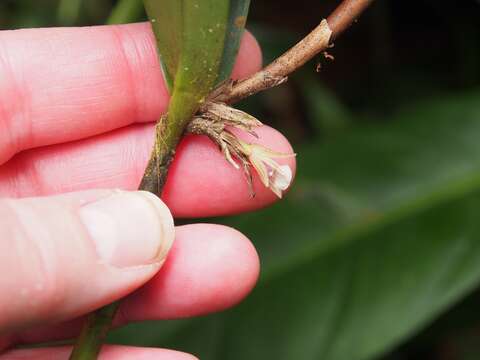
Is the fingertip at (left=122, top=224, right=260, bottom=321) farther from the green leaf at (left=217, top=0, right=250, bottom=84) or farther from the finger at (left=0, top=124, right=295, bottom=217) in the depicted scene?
the green leaf at (left=217, top=0, right=250, bottom=84)

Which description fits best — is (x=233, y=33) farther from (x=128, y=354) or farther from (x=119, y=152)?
(x=128, y=354)

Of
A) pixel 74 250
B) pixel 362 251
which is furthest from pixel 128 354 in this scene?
pixel 362 251

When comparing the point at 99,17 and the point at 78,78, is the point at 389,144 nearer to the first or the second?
the point at 78,78

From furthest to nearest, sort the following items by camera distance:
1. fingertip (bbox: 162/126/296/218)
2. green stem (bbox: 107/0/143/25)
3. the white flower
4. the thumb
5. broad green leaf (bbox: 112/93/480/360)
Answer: broad green leaf (bbox: 112/93/480/360) → green stem (bbox: 107/0/143/25) → fingertip (bbox: 162/126/296/218) → the white flower → the thumb

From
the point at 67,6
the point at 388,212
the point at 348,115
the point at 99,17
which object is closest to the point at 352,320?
the point at 388,212

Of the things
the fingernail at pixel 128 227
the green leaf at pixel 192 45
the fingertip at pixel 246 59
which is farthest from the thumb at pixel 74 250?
the fingertip at pixel 246 59

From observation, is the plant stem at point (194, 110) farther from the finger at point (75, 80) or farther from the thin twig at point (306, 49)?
the finger at point (75, 80)

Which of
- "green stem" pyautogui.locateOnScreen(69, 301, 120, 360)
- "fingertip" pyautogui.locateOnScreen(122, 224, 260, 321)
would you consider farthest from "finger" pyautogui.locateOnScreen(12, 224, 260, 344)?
"green stem" pyautogui.locateOnScreen(69, 301, 120, 360)
